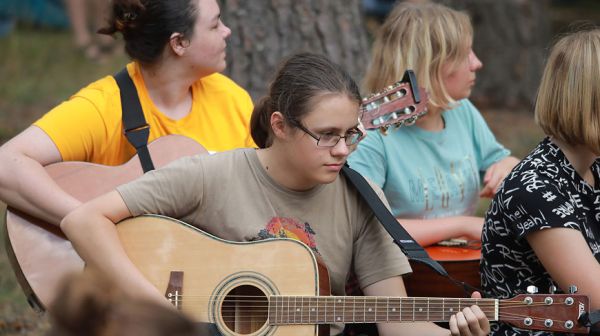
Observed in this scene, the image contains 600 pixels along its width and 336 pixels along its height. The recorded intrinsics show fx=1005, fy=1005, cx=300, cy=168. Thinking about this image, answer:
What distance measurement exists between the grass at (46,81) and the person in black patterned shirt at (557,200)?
321 cm

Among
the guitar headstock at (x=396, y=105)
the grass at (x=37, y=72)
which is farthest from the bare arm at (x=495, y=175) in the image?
the grass at (x=37, y=72)

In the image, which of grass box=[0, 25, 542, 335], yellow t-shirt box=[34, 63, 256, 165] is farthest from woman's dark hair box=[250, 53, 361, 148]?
grass box=[0, 25, 542, 335]

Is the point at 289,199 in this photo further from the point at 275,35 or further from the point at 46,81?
the point at 46,81

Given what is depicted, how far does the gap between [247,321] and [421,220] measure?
0.93 m

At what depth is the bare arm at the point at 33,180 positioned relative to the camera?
3.33 metres

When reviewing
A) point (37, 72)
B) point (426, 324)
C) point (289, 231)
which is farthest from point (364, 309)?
point (37, 72)

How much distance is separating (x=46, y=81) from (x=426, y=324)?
6980 mm

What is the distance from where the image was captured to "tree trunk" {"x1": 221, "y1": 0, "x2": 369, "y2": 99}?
16.3 feet

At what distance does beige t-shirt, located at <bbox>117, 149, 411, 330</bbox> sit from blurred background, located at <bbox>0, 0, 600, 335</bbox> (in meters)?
0.96

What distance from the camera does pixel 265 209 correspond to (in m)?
3.19

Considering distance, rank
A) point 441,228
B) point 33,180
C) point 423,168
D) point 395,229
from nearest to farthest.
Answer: point 395,229 → point 33,180 → point 441,228 → point 423,168

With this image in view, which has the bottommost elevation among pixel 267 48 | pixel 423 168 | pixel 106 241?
pixel 106 241

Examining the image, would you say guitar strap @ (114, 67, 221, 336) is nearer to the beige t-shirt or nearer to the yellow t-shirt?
the yellow t-shirt

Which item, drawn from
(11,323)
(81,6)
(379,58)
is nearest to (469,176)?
(379,58)
